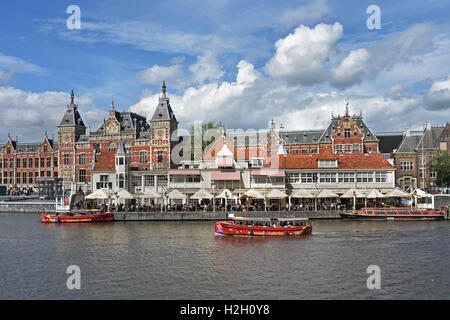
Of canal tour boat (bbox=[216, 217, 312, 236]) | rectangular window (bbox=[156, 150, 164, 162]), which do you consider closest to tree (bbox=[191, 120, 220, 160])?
rectangular window (bbox=[156, 150, 164, 162])

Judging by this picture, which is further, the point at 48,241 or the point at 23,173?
the point at 23,173

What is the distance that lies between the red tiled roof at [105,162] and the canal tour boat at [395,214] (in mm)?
41902

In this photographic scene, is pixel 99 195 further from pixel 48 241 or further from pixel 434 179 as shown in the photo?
pixel 434 179

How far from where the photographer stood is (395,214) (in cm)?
6775

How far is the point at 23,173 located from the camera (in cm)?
13075

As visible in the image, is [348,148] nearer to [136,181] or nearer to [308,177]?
[308,177]

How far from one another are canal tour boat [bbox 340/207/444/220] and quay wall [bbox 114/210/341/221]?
10.7 feet

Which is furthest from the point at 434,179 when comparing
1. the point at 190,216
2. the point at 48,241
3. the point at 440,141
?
the point at 48,241

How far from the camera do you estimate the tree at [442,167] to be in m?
85.1

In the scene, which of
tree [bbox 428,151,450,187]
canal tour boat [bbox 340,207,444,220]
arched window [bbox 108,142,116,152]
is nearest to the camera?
canal tour boat [bbox 340,207,444,220]

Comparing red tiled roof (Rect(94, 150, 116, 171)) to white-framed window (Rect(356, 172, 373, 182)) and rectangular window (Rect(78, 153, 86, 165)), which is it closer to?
rectangular window (Rect(78, 153, 86, 165))

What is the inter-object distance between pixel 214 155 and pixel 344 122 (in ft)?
108

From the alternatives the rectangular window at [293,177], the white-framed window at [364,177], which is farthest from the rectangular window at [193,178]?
the white-framed window at [364,177]

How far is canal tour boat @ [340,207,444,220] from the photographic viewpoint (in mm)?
67312
